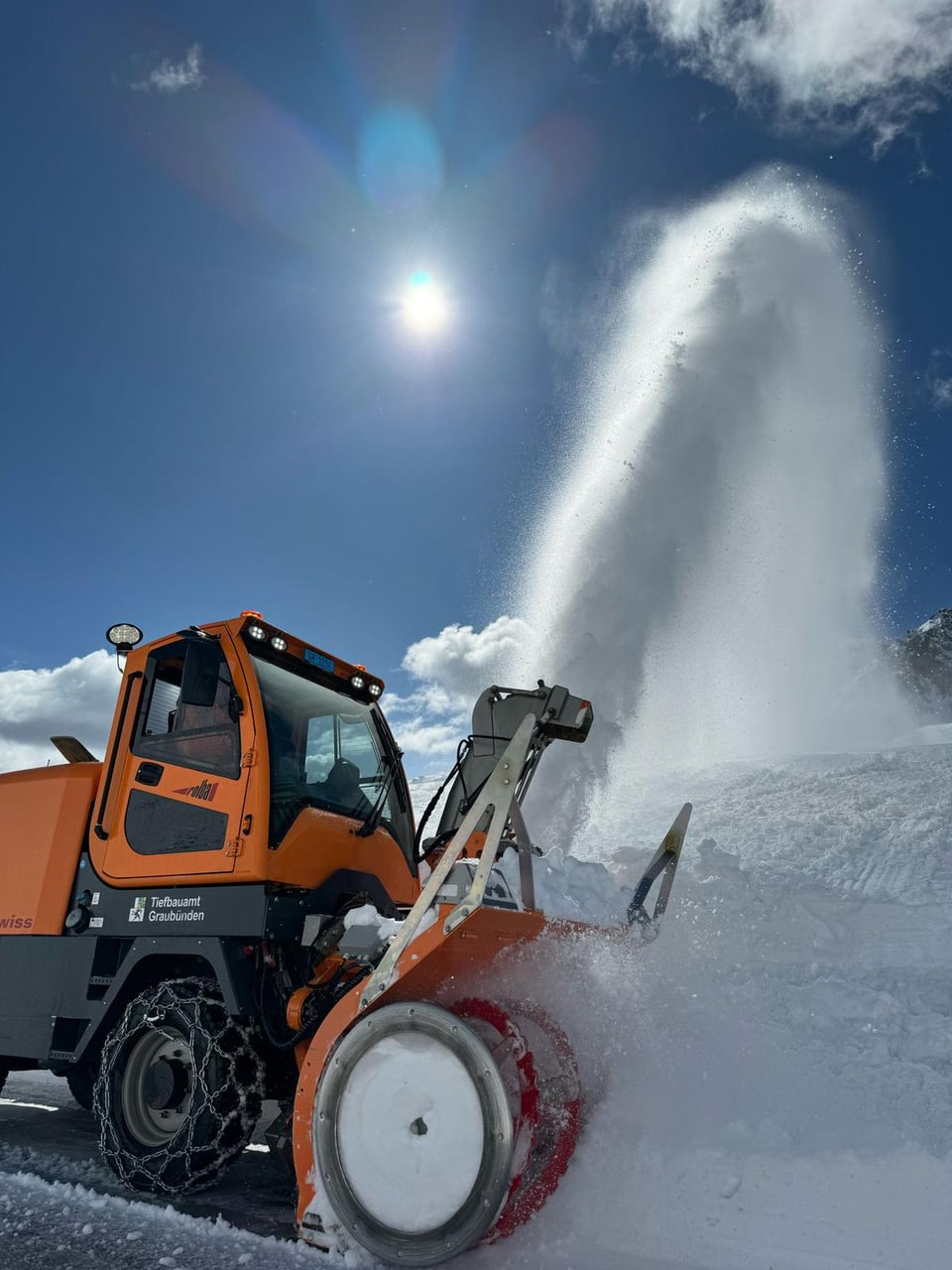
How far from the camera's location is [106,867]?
4.55m

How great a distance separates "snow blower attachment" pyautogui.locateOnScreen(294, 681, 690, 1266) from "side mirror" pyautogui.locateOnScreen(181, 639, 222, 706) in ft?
5.31

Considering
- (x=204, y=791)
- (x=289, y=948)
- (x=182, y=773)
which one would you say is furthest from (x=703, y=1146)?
(x=182, y=773)

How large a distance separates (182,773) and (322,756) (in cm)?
75

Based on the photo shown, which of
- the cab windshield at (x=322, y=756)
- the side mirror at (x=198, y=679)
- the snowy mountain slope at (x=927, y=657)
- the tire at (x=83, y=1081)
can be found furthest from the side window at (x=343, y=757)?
the snowy mountain slope at (x=927, y=657)

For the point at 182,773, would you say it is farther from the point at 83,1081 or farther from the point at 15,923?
the point at 83,1081

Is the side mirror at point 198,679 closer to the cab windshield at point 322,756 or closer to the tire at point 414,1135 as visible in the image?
the cab windshield at point 322,756

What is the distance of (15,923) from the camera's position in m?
4.77

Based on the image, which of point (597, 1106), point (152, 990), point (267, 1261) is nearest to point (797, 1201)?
point (597, 1106)

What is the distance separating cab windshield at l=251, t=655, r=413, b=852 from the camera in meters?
4.34

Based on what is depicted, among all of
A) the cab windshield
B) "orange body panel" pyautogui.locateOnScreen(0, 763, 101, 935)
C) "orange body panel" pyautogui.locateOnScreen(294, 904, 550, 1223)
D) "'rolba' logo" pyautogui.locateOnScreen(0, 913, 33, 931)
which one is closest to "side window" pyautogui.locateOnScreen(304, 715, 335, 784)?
the cab windshield

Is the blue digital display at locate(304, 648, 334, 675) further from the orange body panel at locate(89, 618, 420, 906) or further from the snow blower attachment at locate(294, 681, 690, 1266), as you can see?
the snow blower attachment at locate(294, 681, 690, 1266)

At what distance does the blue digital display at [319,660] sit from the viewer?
4.87 m

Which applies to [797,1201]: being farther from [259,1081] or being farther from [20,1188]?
[20,1188]


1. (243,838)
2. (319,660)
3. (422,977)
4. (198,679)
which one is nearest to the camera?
(422,977)
